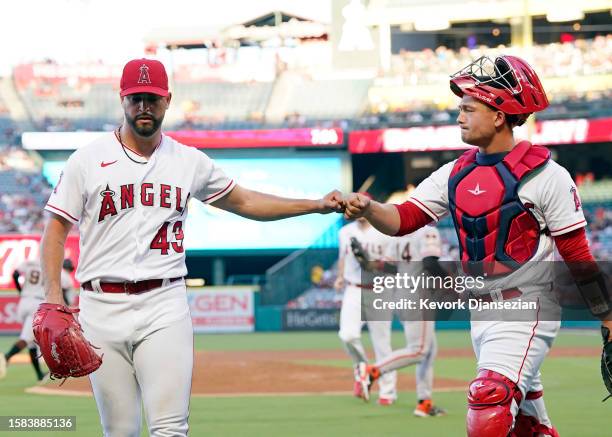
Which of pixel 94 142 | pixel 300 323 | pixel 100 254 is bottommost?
pixel 300 323

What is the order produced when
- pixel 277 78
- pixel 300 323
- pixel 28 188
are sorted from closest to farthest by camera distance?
pixel 300 323 < pixel 28 188 < pixel 277 78

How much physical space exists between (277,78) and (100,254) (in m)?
39.7

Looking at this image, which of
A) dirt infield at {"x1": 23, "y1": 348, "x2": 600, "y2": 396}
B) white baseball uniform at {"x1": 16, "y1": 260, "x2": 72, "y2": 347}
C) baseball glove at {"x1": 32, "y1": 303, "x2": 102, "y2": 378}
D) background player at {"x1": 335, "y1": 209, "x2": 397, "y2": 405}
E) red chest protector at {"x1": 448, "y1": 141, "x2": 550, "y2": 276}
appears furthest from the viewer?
white baseball uniform at {"x1": 16, "y1": 260, "x2": 72, "y2": 347}

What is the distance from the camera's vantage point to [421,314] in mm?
11656

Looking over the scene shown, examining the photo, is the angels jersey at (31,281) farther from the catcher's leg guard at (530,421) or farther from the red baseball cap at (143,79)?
the catcher's leg guard at (530,421)

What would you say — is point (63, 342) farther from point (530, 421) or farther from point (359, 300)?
point (359, 300)

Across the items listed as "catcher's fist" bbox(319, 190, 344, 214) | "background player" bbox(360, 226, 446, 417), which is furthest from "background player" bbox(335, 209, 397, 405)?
"catcher's fist" bbox(319, 190, 344, 214)

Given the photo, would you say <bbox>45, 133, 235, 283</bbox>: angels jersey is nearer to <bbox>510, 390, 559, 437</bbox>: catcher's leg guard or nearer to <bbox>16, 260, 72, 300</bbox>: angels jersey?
<bbox>510, 390, 559, 437</bbox>: catcher's leg guard

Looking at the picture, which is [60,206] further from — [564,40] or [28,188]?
[564,40]

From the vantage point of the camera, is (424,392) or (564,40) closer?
(424,392)

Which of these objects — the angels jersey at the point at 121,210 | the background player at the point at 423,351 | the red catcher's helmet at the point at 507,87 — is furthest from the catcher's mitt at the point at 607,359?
the background player at the point at 423,351

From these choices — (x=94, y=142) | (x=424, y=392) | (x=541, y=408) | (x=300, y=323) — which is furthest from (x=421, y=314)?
(x=300, y=323)

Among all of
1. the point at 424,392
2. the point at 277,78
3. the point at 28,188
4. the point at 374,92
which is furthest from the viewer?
the point at 277,78

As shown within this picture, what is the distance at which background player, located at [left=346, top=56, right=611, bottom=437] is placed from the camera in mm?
5441
